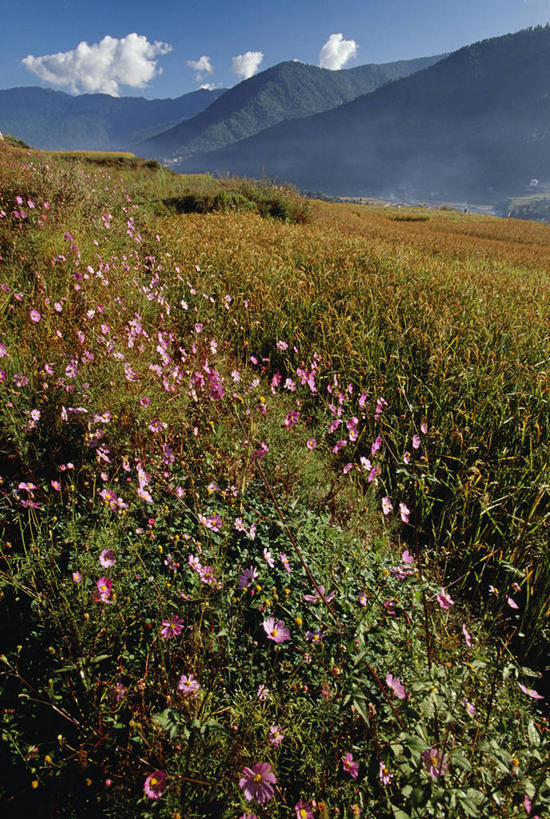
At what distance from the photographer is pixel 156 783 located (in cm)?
124

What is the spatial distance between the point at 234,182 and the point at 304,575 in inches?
620

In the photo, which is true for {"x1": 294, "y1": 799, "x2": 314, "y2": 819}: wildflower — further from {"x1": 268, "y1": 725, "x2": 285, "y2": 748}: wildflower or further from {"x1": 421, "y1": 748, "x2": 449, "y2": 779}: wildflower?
{"x1": 421, "y1": 748, "x2": 449, "y2": 779}: wildflower

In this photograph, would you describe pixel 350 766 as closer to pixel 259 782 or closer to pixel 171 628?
pixel 259 782

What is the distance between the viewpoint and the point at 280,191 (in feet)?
45.4

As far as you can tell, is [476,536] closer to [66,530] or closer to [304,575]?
[304,575]

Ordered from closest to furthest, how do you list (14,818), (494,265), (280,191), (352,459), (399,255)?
(14,818)
(352,459)
(399,255)
(494,265)
(280,191)

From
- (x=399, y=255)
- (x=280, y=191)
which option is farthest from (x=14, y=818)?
(x=280, y=191)

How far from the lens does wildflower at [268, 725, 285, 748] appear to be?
55.9 inches

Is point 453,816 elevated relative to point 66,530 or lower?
lower

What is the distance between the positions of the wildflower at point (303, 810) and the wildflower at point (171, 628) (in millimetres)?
675

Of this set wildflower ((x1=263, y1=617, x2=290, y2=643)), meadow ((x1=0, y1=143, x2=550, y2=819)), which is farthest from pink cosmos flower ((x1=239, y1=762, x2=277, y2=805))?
wildflower ((x1=263, y1=617, x2=290, y2=643))

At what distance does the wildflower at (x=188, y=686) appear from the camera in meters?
1.39

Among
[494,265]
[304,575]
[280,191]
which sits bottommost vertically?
[304,575]

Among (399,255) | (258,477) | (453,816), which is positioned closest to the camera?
(453,816)
